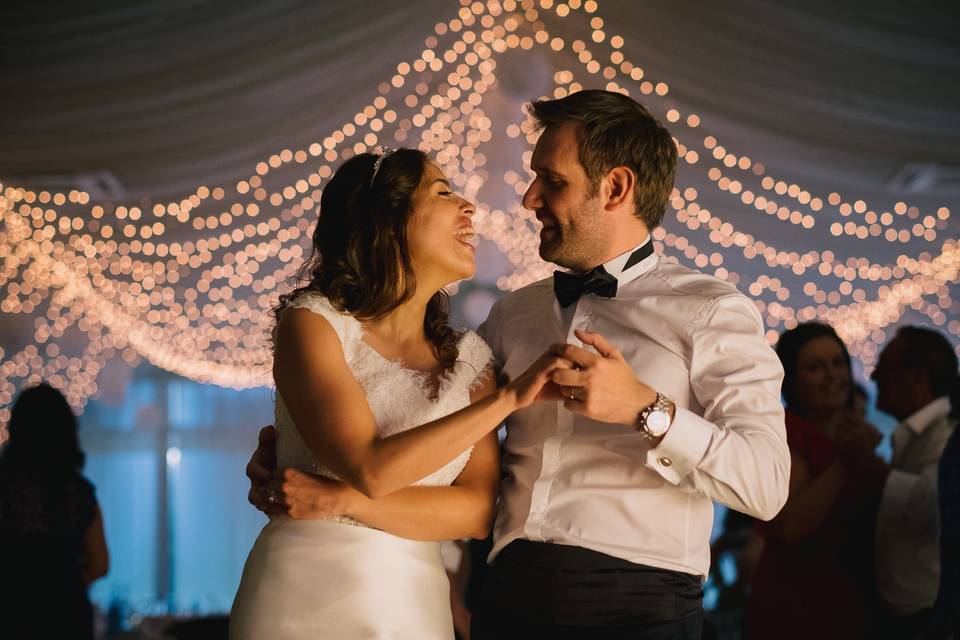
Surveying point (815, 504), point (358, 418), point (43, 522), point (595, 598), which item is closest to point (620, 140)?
point (358, 418)

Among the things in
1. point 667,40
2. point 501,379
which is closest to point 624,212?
point 501,379

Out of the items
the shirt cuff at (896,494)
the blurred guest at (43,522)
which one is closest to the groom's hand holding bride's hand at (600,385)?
the shirt cuff at (896,494)

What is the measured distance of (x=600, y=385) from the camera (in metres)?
1.69

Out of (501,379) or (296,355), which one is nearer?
(296,355)

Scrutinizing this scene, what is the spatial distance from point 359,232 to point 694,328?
2.36 feet

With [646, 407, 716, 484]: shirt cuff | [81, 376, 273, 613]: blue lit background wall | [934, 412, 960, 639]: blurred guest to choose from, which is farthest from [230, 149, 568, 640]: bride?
[81, 376, 273, 613]: blue lit background wall

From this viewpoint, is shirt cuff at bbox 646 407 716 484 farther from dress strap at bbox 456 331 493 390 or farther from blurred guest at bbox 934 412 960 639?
blurred guest at bbox 934 412 960 639

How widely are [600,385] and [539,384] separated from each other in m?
0.10

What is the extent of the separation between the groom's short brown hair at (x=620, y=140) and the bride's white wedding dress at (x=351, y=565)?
55 cm

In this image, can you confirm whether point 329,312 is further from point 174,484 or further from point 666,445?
point 174,484

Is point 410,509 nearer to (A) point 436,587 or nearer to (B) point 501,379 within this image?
(A) point 436,587

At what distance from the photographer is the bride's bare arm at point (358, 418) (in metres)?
1.76

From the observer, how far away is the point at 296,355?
6.28 feet

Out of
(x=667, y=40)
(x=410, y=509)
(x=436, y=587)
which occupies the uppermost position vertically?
(x=667, y=40)
